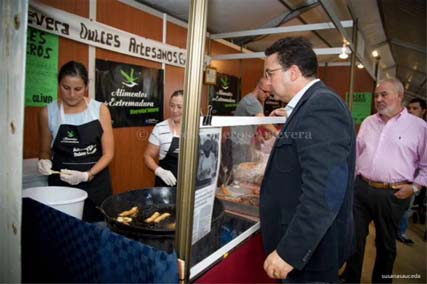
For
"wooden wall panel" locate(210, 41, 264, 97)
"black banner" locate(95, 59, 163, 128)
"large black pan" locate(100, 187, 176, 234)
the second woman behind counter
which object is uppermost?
"wooden wall panel" locate(210, 41, 264, 97)

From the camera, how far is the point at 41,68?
2008mm

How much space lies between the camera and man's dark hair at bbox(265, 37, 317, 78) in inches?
46.8

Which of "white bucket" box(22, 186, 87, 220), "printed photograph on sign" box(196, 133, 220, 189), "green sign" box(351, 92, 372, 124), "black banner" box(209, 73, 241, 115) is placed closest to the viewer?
"printed photograph on sign" box(196, 133, 220, 189)

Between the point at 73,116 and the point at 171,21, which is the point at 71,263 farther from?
the point at 171,21

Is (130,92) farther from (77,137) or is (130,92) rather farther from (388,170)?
(388,170)

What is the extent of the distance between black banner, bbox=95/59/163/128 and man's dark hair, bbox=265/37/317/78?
169 centimetres

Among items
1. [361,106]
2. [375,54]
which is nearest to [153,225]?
[375,54]

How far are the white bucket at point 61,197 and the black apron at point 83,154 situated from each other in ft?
1.60

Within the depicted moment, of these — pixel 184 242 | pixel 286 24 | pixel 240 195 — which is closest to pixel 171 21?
Result: pixel 286 24

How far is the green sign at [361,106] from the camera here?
5133 mm

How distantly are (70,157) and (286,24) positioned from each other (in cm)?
260

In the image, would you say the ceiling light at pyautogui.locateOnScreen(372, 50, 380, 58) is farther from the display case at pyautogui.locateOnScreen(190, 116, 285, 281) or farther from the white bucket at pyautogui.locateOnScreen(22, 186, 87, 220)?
the white bucket at pyautogui.locateOnScreen(22, 186, 87, 220)

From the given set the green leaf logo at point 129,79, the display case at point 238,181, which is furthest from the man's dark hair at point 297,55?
the green leaf logo at point 129,79

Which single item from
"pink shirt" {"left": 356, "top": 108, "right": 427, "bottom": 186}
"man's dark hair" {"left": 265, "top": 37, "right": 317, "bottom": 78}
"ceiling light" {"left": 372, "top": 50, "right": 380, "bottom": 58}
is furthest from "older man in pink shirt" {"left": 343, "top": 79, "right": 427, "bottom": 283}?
"ceiling light" {"left": 372, "top": 50, "right": 380, "bottom": 58}
